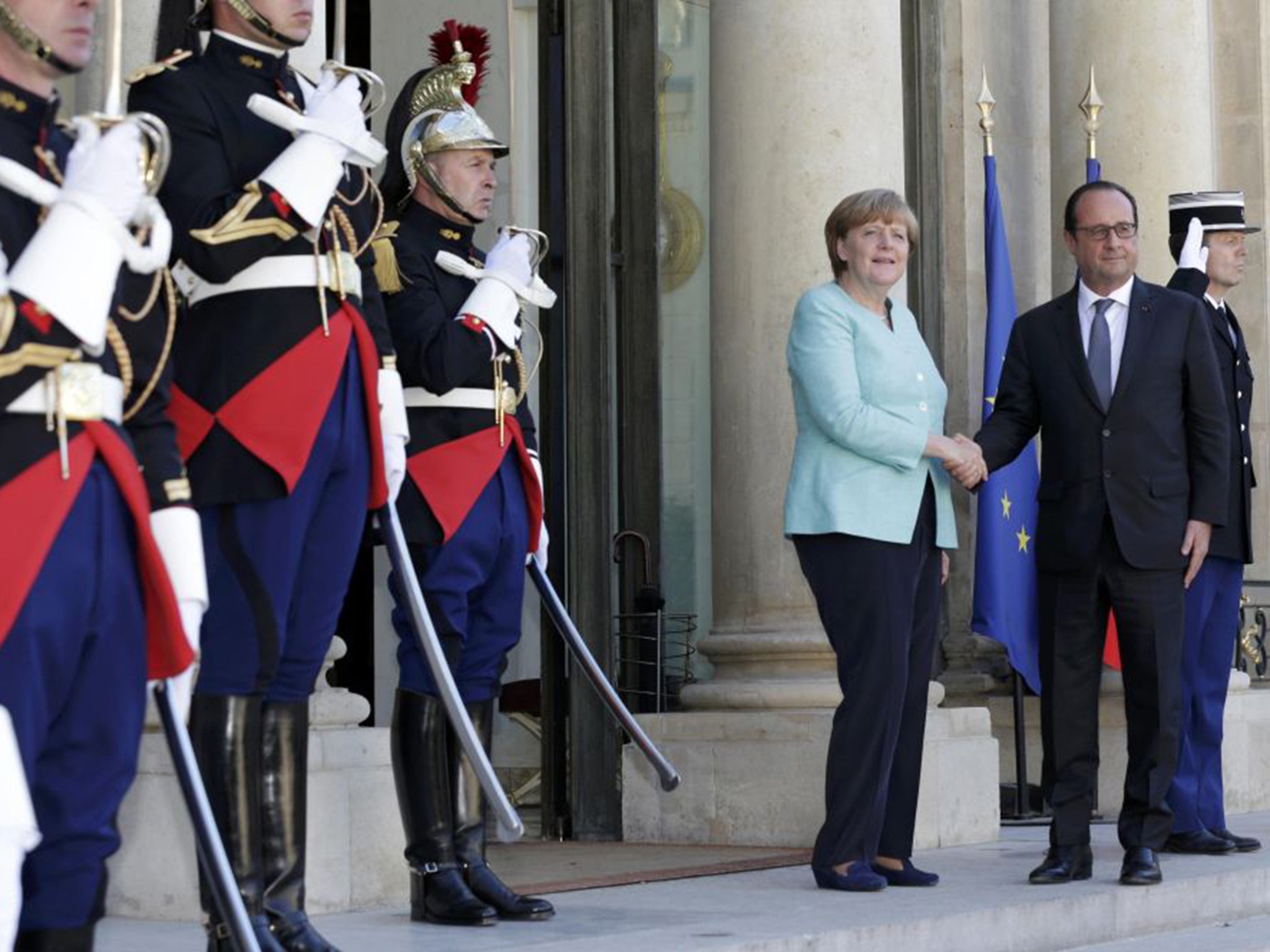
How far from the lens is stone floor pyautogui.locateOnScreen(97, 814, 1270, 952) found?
5.29m

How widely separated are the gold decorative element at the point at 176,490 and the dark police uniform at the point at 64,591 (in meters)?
0.16

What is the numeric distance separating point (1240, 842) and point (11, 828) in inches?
214

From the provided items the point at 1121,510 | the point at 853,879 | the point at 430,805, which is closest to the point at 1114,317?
the point at 1121,510

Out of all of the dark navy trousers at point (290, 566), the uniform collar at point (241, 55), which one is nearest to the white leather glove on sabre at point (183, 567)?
the dark navy trousers at point (290, 566)

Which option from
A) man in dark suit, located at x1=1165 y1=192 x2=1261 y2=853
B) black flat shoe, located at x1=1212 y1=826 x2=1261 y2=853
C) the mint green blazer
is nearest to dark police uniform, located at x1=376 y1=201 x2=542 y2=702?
the mint green blazer

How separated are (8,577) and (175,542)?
0.39m

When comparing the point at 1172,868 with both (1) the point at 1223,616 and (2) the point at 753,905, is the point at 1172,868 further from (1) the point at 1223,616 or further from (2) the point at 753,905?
(2) the point at 753,905

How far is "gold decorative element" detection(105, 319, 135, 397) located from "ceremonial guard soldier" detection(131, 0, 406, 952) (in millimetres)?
820

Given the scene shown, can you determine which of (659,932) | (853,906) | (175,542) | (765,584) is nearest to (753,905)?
(853,906)

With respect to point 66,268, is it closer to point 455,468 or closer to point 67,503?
point 67,503

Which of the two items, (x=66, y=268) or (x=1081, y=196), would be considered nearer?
(x=66, y=268)

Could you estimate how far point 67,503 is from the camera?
3354 mm

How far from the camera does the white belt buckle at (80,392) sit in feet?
11.2

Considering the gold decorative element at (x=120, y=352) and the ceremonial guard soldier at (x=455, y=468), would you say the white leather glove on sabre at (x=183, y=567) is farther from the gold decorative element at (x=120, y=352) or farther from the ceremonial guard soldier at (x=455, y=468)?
the ceremonial guard soldier at (x=455, y=468)
